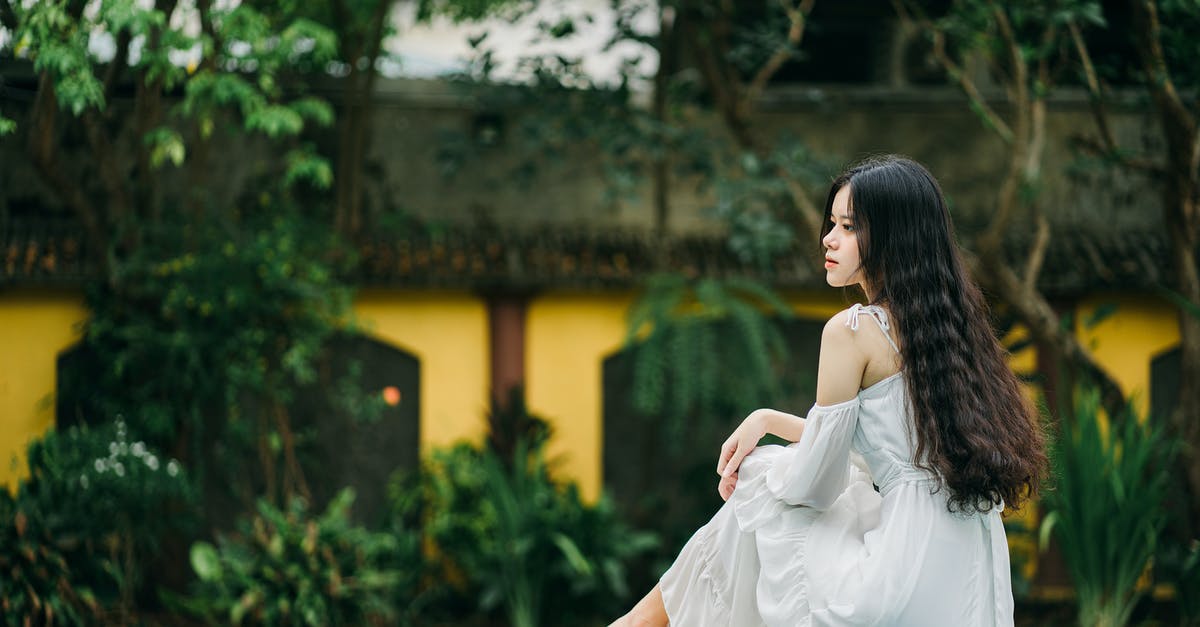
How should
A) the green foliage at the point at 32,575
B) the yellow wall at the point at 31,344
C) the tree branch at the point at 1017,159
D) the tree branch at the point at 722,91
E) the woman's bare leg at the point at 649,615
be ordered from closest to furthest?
the woman's bare leg at the point at 649,615
the green foliage at the point at 32,575
the tree branch at the point at 1017,159
the yellow wall at the point at 31,344
the tree branch at the point at 722,91

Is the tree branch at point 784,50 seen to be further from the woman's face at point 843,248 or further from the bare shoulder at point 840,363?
the bare shoulder at point 840,363

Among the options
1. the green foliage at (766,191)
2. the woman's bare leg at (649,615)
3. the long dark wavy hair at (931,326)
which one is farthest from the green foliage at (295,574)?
the long dark wavy hair at (931,326)

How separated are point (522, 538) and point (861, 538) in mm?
3561

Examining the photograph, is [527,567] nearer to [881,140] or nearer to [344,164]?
[344,164]

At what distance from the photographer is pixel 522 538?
251 inches

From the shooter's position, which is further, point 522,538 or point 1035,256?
point 1035,256

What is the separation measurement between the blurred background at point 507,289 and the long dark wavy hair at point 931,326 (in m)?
3.12

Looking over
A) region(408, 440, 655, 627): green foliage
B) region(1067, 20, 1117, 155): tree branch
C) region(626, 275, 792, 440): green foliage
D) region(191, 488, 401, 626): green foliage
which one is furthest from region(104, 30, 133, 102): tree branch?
region(1067, 20, 1117, 155): tree branch

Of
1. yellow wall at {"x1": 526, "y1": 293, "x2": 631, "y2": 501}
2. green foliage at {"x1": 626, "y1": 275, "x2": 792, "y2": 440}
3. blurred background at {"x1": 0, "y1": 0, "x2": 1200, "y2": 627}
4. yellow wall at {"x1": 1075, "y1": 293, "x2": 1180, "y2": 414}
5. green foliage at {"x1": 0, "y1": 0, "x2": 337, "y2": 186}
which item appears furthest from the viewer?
yellow wall at {"x1": 1075, "y1": 293, "x2": 1180, "y2": 414}

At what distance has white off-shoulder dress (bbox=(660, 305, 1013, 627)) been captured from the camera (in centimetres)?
289

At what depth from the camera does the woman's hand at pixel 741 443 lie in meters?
3.20

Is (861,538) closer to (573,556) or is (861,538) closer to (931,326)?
(931,326)

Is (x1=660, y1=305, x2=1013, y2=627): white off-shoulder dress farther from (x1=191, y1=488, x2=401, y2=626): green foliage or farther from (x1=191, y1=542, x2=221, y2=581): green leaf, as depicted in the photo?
(x1=191, y1=542, x2=221, y2=581): green leaf

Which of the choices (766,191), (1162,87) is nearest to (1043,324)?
(1162,87)
